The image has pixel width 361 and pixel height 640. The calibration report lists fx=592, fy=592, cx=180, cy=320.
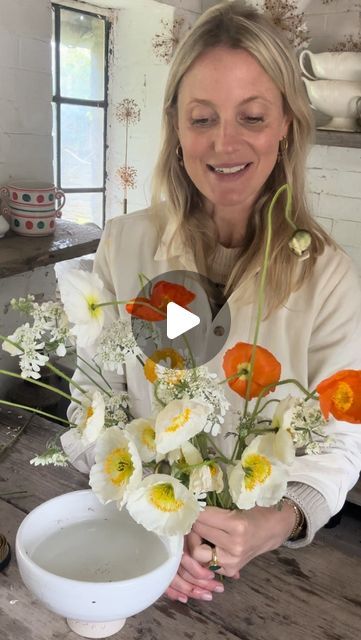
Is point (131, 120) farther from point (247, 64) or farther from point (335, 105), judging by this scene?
point (247, 64)

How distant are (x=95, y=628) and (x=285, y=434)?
36 centimetres

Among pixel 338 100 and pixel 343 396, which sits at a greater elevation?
pixel 338 100

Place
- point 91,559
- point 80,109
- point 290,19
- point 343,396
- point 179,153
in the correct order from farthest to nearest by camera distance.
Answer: point 80,109 < point 290,19 < point 179,153 < point 91,559 < point 343,396

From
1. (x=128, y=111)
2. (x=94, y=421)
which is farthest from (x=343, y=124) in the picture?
(x=94, y=421)

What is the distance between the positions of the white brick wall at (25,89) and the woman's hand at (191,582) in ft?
3.84

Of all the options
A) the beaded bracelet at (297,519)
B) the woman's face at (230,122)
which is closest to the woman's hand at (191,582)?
the beaded bracelet at (297,519)

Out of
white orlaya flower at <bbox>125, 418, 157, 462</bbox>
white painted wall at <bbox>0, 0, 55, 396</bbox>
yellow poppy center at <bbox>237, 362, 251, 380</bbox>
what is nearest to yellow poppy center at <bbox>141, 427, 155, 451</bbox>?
white orlaya flower at <bbox>125, 418, 157, 462</bbox>

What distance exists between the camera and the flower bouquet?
19.8 inches

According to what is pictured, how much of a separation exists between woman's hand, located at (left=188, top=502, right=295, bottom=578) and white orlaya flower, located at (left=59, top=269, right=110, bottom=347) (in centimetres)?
26

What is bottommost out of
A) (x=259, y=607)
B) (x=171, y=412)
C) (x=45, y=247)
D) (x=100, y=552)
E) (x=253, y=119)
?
(x=259, y=607)

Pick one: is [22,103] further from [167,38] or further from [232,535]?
[232,535]

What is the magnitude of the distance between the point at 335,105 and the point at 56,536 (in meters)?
1.70

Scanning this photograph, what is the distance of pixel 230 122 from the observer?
91cm
